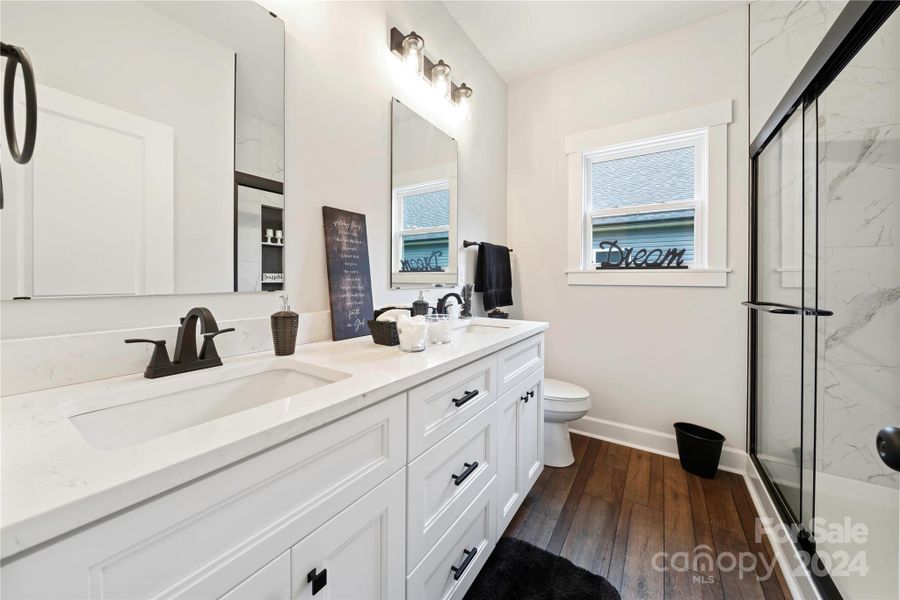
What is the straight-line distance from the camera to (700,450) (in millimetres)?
1938

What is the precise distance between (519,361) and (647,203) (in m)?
1.59

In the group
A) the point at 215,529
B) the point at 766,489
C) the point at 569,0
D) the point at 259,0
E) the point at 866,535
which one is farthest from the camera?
the point at 569,0

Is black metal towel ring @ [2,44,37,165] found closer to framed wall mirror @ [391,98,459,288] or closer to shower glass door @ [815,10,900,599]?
framed wall mirror @ [391,98,459,288]

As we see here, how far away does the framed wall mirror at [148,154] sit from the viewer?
0.74 m

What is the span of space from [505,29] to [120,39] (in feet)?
6.64

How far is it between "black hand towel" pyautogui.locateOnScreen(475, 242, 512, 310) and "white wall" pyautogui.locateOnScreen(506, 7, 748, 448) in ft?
0.88

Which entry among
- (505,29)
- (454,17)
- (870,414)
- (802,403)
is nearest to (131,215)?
(454,17)

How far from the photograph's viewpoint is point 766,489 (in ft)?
5.34

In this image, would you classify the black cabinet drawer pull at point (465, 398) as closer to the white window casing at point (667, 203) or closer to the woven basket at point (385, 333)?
the woven basket at point (385, 333)

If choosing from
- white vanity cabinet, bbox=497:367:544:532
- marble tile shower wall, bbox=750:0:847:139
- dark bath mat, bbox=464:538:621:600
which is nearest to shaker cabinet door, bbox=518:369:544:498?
white vanity cabinet, bbox=497:367:544:532

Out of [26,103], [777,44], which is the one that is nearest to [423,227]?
[26,103]

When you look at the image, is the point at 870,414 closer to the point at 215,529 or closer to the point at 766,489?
the point at 766,489

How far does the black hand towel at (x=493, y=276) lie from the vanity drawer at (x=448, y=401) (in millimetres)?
1050

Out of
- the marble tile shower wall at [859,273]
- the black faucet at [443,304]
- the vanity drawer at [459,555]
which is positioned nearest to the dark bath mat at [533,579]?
the vanity drawer at [459,555]
